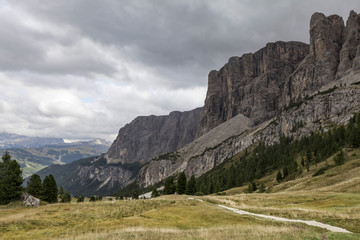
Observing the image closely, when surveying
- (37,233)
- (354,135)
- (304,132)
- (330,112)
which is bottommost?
(37,233)

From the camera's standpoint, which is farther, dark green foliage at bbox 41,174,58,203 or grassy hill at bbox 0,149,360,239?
dark green foliage at bbox 41,174,58,203

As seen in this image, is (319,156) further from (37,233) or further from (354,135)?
(37,233)

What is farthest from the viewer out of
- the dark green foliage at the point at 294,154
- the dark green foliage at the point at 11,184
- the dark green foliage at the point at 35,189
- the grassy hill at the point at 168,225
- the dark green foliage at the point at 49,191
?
the dark green foliage at the point at 294,154

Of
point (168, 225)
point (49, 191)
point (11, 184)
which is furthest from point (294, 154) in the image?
point (11, 184)

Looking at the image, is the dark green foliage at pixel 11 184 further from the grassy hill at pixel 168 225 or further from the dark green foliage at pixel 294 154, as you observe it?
the dark green foliage at pixel 294 154

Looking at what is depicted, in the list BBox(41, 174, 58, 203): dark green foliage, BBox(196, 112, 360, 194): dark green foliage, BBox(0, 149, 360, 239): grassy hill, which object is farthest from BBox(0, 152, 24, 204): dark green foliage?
BBox(196, 112, 360, 194): dark green foliage

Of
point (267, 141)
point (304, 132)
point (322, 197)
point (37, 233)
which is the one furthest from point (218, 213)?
point (267, 141)

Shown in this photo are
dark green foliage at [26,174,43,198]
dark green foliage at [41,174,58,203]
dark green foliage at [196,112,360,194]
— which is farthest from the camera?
dark green foliage at [196,112,360,194]

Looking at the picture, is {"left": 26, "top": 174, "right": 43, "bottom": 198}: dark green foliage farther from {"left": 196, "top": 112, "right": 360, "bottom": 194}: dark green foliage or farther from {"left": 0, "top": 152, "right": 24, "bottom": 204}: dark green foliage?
{"left": 196, "top": 112, "right": 360, "bottom": 194}: dark green foliage

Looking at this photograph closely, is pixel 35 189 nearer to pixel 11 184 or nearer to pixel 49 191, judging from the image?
pixel 49 191

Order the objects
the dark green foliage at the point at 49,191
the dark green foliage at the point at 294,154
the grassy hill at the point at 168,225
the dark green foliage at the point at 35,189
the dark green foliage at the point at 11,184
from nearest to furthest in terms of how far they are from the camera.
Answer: the grassy hill at the point at 168,225
the dark green foliage at the point at 11,184
the dark green foliage at the point at 35,189
the dark green foliage at the point at 49,191
the dark green foliage at the point at 294,154

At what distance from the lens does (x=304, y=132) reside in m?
164

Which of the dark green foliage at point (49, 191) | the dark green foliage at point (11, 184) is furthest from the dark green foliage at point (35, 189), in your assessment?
the dark green foliage at point (11, 184)

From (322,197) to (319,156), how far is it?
70.9 m
